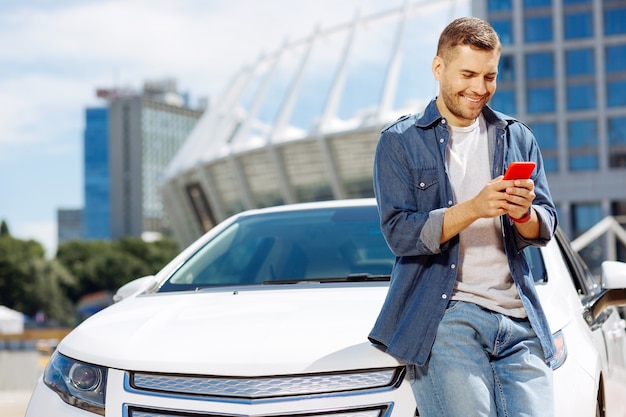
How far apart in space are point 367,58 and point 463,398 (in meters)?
58.4

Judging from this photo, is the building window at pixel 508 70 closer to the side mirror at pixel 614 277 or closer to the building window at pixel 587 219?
the building window at pixel 587 219

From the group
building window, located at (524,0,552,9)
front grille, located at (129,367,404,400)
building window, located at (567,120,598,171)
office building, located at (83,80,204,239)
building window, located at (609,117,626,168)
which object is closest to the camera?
front grille, located at (129,367,404,400)

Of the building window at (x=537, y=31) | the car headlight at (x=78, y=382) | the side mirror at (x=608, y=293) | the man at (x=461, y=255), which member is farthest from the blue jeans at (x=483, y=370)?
the building window at (x=537, y=31)

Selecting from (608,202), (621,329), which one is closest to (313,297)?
(621,329)

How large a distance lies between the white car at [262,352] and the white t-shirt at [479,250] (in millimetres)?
341

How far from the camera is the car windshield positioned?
163 inches

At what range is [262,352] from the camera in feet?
8.93

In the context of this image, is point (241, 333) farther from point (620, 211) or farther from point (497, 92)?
point (620, 211)

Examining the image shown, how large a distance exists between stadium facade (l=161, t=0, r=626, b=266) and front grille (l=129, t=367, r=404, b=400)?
171ft

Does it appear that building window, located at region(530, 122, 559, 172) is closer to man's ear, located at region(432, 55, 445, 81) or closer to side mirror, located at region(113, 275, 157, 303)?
side mirror, located at region(113, 275, 157, 303)

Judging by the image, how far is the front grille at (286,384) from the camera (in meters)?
2.63

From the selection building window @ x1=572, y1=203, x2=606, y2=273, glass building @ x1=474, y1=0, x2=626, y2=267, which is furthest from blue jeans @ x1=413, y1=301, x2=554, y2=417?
building window @ x1=572, y1=203, x2=606, y2=273

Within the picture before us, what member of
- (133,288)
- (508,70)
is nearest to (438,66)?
(133,288)

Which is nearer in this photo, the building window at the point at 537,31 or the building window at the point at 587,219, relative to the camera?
the building window at the point at 587,219
